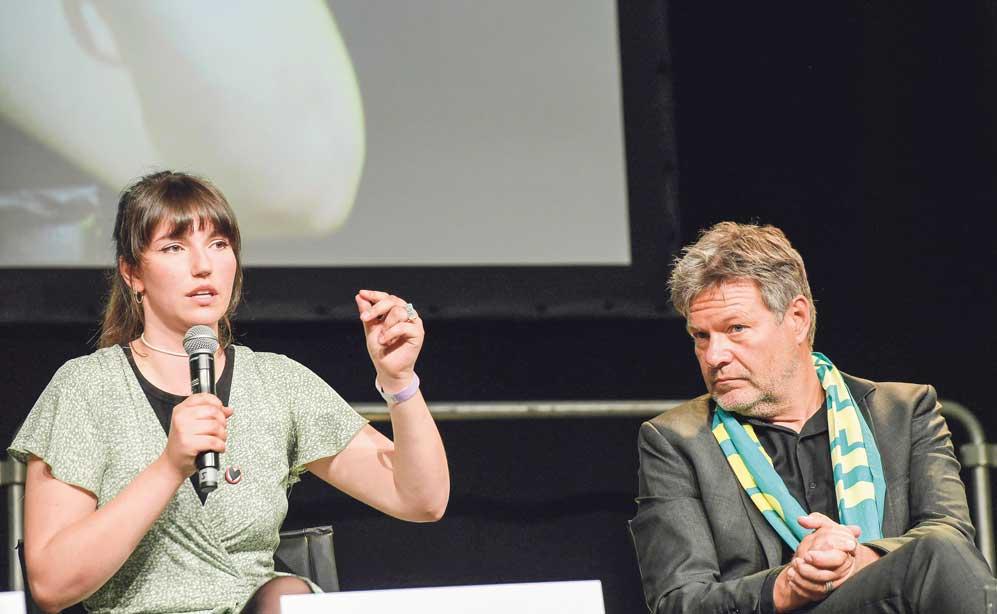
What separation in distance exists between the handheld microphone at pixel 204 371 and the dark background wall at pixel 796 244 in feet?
5.32

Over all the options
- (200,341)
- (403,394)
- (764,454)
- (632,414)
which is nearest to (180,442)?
(200,341)

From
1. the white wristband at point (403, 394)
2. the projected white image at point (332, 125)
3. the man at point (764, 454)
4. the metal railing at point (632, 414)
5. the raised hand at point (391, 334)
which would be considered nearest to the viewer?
the raised hand at point (391, 334)

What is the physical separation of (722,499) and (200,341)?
96 centimetres

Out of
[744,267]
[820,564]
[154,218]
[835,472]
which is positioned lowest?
[820,564]

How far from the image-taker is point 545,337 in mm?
3549

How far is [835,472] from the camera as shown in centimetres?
219

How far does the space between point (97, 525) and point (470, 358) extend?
1.86 meters

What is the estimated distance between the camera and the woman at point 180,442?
5.72 ft

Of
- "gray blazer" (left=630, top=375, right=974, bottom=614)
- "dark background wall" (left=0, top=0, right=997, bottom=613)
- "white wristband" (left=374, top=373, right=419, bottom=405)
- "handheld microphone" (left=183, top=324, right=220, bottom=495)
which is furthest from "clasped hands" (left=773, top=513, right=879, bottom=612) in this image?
"dark background wall" (left=0, top=0, right=997, bottom=613)

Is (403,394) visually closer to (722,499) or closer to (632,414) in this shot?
(722,499)

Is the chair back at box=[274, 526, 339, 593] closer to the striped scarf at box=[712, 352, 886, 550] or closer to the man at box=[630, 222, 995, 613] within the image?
the man at box=[630, 222, 995, 613]

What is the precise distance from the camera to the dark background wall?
349 cm

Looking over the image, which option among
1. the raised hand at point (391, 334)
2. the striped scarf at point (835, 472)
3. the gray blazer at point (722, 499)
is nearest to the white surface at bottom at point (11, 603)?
the raised hand at point (391, 334)

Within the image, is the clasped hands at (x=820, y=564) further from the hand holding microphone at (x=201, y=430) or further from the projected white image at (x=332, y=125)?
the projected white image at (x=332, y=125)
